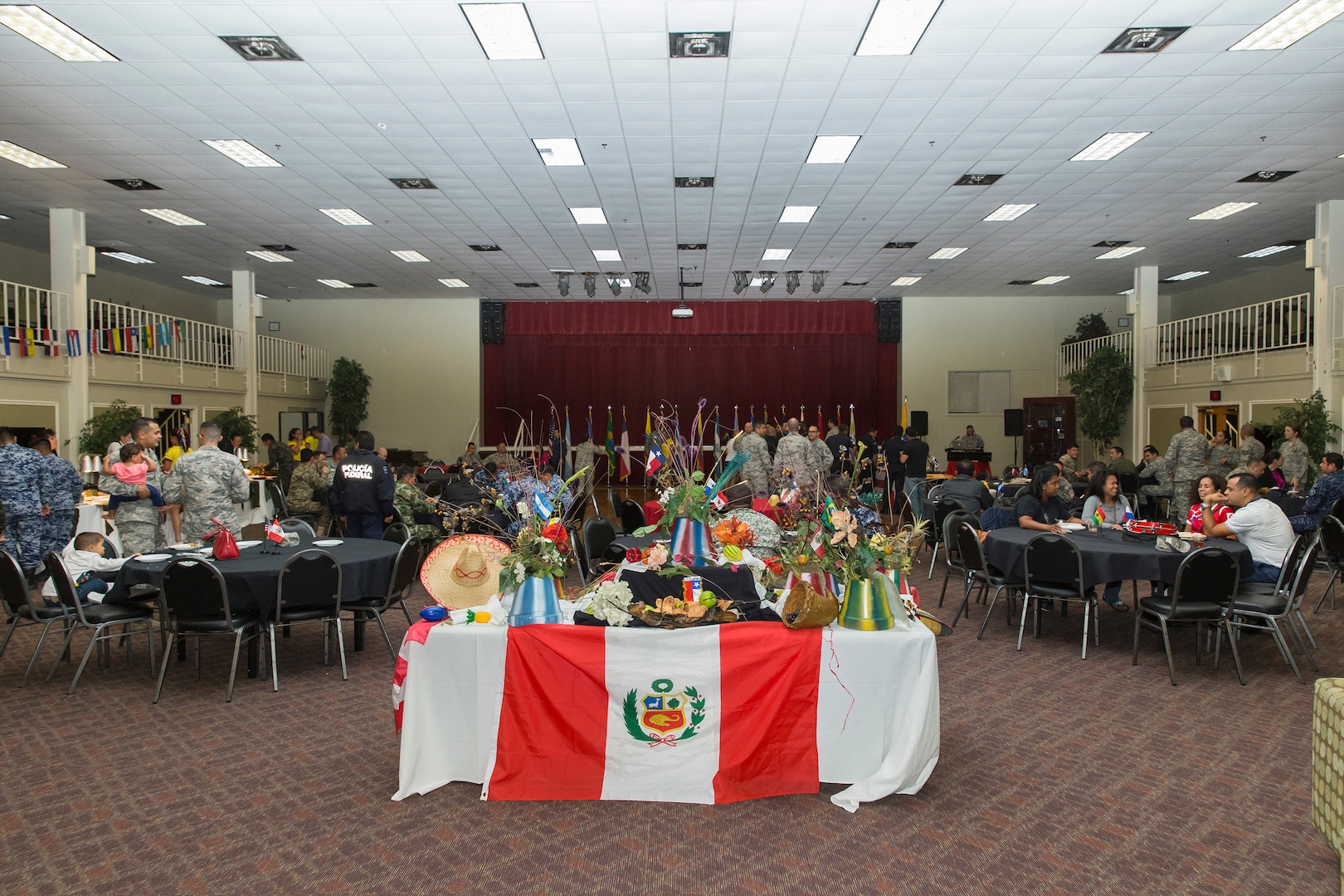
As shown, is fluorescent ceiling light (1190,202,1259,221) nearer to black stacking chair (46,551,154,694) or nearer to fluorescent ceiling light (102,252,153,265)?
black stacking chair (46,551,154,694)

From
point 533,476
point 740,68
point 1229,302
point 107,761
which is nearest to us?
point 107,761

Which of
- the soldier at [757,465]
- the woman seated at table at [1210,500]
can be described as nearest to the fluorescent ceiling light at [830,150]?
the soldier at [757,465]

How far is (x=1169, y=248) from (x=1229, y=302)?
459 cm

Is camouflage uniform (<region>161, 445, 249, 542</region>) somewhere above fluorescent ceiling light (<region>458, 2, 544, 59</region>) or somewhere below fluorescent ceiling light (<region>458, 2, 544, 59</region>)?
below

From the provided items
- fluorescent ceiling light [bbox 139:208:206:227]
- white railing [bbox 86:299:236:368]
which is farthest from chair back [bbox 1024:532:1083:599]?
white railing [bbox 86:299:236:368]

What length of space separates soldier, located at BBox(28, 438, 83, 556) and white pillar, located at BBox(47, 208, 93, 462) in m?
4.49

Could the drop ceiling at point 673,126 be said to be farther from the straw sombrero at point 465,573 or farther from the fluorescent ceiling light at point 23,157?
the straw sombrero at point 465,573

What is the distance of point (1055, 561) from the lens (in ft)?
17.6

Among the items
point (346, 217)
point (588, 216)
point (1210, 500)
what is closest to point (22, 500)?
point (346, 217)

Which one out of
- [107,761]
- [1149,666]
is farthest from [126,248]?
[1149,666]

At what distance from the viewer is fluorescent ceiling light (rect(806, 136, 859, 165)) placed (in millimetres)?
8102

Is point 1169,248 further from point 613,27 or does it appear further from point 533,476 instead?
point 533,476

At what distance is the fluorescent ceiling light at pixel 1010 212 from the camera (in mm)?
10570

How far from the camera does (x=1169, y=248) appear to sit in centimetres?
1336
